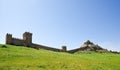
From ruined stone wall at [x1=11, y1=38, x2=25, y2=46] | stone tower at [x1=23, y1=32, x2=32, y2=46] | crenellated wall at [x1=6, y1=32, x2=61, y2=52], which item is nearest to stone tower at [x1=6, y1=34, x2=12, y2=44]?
crenellated wall at [x1=6, y1=32, x2=61, y2=52]

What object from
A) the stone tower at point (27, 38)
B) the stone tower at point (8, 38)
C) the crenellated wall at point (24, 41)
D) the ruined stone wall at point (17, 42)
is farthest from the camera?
the stone tower at point (27, 38)

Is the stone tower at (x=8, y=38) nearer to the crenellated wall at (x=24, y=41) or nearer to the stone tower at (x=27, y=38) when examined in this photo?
the crenellated wall at (x=24, y=41)

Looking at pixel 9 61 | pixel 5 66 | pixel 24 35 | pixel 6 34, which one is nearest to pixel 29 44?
pixel 24 35

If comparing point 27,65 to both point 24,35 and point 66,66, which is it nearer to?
point 66,66

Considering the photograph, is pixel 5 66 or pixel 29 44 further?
pixel 29 44

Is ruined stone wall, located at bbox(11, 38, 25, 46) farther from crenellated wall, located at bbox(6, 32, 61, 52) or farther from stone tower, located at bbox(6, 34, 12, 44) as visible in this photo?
stone tower, located at bbox(6, 34, 12, 44)

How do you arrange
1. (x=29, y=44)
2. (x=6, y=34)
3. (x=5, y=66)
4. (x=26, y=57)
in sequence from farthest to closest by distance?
(x=29, y=44)
(x=6, y=34)
(x=26, y=57)
(x=5, y=66)

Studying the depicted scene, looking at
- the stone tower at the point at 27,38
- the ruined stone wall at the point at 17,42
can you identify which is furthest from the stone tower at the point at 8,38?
the stone tower at the point at 27,38

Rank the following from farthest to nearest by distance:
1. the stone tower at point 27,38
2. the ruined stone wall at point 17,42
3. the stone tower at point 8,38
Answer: the stone tower at point 27,38 → the ruined stone wall at point 17,42 → the stone tower at point 8,38

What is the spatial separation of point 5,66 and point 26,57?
9.12 meters

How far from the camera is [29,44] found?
6203 centimetres

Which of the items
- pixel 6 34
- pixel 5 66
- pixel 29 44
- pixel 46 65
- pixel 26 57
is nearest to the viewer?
pixel 5 66

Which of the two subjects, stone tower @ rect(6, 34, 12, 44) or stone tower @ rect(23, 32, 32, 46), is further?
stone tower @ rect(23, 32, 32, 46)

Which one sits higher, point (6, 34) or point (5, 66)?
point (6, 34)
